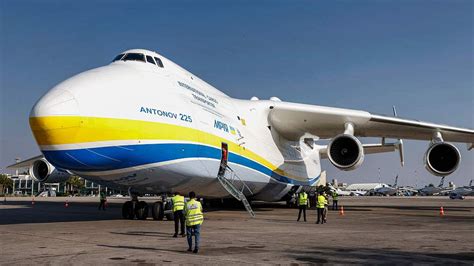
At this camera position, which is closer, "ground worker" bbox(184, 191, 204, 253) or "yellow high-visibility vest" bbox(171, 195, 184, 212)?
"ground worker" bbox(184, 191, 204, 253)

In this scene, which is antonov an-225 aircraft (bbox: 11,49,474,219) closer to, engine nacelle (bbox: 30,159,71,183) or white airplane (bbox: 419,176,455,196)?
engine nacelle (bbox: 30,159,71,183)

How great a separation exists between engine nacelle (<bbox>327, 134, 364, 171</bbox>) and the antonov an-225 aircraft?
0.04m

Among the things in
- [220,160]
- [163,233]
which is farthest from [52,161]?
[220,160]

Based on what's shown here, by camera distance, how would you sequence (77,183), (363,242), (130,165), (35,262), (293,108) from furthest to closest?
(77,183), (293,108), (130,165), (363,242), (35,262)

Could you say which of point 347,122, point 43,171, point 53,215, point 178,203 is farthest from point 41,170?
point 347,122

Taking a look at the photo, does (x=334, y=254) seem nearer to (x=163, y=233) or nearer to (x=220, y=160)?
(x=163, y=233)

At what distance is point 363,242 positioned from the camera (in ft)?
29.3

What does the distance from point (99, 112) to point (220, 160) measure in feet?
16.5

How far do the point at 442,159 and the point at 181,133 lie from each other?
1100 cm

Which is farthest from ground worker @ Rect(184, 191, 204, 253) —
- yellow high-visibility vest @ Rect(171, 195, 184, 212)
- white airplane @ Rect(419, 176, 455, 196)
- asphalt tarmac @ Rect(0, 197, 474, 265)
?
white airplane @ Rect(419, 176, 455, 196)

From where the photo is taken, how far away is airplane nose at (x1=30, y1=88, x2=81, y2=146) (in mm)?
9859

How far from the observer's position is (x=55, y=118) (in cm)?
983

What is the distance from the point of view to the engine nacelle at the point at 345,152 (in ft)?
56.0

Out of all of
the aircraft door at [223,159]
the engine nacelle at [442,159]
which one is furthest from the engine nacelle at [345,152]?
the aircraft door at [223,159]
